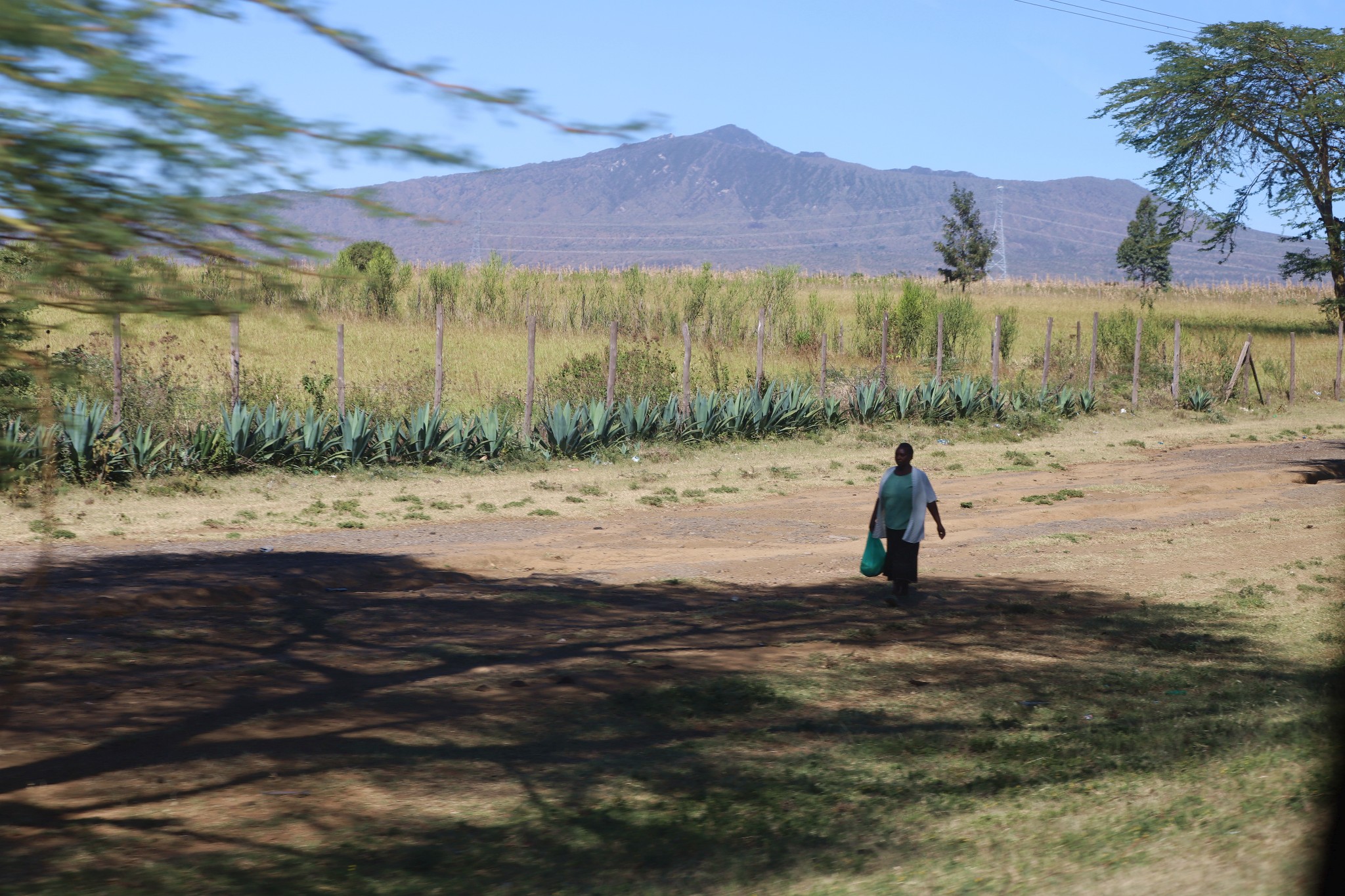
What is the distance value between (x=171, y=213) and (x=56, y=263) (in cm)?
42

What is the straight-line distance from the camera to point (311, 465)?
51.0ft

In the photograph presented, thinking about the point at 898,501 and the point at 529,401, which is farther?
the point at 529,401

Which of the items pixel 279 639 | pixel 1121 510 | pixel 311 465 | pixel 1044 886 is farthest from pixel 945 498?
pixel 1044 886

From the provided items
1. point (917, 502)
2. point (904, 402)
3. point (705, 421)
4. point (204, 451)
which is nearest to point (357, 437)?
point (204, 451)

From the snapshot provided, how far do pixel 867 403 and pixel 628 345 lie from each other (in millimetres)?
7739

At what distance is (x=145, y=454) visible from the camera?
14.1 metres

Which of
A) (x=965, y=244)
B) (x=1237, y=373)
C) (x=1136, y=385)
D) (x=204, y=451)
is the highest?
(x=965, y=244)

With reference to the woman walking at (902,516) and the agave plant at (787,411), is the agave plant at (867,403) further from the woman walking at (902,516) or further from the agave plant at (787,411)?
the woman walking at (902,516)

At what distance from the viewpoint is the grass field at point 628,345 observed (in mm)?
19422

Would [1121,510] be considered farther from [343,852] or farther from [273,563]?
[343,852]

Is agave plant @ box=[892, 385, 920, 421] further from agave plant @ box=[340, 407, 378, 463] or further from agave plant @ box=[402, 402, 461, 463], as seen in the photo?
agave plant @ box=[340, 407, 378, 463]

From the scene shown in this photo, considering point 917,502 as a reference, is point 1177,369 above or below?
above

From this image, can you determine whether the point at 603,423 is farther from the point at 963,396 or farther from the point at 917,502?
the point at 917,502

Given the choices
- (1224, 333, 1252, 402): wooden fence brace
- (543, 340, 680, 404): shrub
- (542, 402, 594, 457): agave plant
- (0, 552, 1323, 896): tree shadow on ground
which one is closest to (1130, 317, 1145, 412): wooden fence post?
(1224, 333, 1252, 402): wooden fence brace
